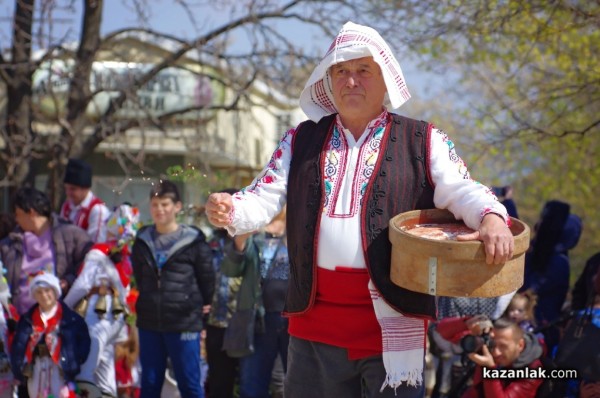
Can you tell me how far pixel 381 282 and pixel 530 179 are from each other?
12.6m

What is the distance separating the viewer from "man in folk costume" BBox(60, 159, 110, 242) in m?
6.57

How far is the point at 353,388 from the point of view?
9.68ft

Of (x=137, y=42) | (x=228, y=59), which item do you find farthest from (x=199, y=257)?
(x=137, y=42)

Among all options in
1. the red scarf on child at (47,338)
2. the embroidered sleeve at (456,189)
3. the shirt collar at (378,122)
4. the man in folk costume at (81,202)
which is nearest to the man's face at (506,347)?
the embroidered sleeve at (456,189)

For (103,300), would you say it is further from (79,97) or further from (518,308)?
(79,97)

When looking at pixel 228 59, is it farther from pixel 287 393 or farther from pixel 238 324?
pixel 287 393

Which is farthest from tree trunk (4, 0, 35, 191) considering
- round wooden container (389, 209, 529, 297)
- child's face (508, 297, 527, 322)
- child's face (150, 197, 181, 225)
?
round wooden container (389, 209, 529, 297)

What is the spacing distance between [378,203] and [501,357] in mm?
2325

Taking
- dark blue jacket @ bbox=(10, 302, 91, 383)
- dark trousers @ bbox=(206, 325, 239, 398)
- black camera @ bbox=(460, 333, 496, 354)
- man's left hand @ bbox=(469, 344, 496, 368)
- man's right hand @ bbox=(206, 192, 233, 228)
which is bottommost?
dark trousers @ bbox=(206, 325, 239, 398)

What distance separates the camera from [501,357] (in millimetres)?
4812

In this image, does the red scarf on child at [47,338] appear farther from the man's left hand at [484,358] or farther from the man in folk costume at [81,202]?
the man's left hand at [484,358]

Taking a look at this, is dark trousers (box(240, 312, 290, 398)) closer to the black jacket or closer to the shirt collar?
the black jacket

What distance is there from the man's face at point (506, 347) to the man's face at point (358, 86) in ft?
7.63

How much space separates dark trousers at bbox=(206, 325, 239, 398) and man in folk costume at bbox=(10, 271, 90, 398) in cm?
90
